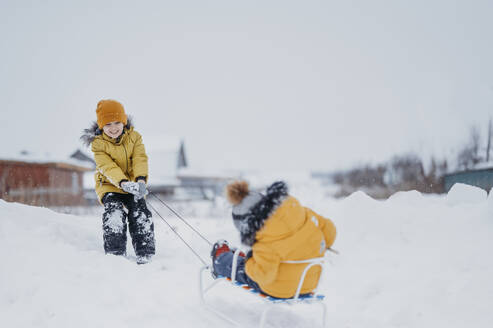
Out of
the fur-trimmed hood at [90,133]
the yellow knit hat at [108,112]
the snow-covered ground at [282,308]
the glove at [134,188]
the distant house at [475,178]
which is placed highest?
the yellow knit hat at [108,112]

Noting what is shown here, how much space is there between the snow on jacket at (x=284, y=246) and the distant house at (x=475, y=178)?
355 cm

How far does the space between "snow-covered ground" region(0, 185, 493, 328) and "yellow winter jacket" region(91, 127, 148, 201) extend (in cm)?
74

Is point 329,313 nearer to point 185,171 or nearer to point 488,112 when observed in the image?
point 488,112

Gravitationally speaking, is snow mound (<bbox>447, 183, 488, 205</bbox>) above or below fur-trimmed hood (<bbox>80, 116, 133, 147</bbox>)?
below

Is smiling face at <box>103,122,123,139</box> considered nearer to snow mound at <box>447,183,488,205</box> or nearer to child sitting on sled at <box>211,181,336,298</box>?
child sitting on sled at <box>211,181,336,298</box>

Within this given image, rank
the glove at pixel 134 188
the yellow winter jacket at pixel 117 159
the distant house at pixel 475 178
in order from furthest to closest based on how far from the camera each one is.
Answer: the distant house at pixel 475 178, the yellow winter jacket at pixel 117 159, the glove at pixel 134 188

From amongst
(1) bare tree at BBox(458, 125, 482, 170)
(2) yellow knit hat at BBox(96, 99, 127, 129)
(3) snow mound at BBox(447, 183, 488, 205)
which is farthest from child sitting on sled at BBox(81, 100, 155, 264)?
(1) bare tree at BBox(458, 125, 482, 170)

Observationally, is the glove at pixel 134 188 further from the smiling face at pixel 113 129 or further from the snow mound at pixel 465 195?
the snow mound at pixel 465 195

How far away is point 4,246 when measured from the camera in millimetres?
3061

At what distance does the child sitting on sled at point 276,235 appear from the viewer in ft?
7.28

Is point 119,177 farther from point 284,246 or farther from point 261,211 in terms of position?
point 284,246

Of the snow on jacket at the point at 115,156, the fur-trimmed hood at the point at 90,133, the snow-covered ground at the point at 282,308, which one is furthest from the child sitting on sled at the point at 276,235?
the fur-trimmed hood at the point at 90,133

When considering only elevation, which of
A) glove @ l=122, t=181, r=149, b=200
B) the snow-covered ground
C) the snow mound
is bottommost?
the snow-covered ground

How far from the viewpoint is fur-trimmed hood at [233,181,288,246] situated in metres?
2.23
